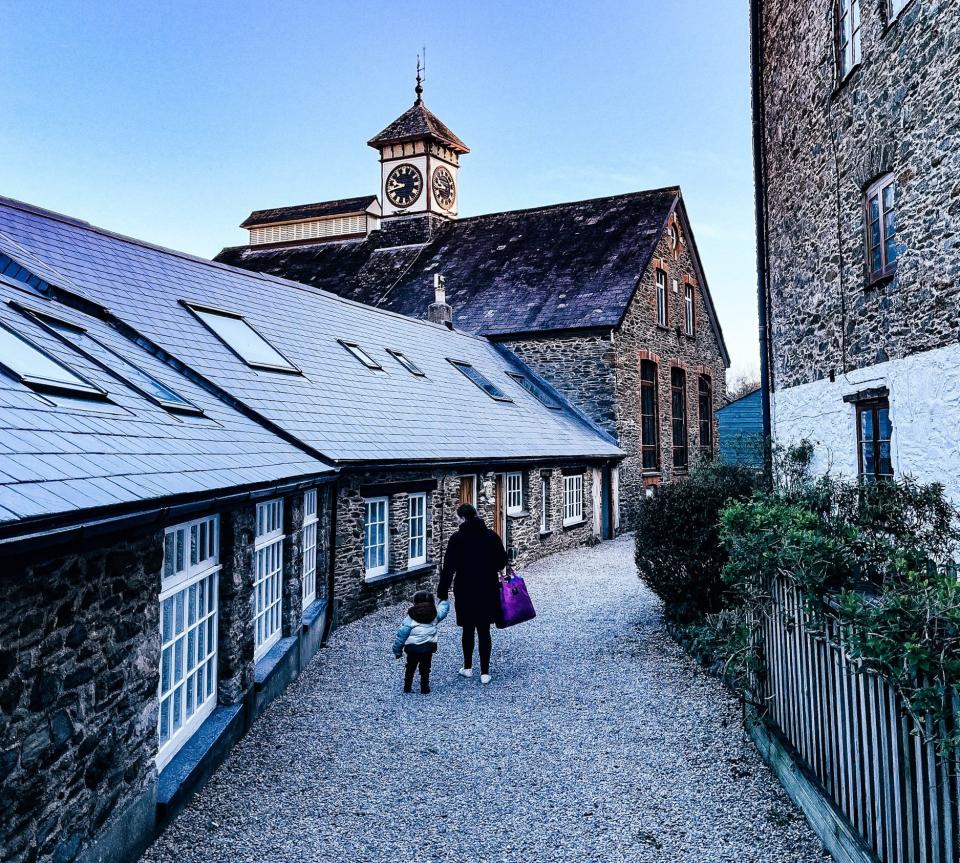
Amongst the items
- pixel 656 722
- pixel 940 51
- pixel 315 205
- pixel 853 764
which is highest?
pixel 315 205

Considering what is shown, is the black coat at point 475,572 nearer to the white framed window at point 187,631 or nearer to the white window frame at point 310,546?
the white window frame at point 310,546

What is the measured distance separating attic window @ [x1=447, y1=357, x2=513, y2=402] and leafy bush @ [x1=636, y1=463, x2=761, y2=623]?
931 cm

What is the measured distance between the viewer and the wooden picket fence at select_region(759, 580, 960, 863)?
3.21 meters

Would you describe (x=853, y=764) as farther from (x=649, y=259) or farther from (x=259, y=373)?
(x=649, y=259)

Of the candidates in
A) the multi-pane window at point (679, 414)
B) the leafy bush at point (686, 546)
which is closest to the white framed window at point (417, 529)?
the leafy bush at point (686, 546)

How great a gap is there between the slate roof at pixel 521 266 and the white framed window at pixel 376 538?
457 inches

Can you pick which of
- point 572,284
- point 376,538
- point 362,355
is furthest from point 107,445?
point 572,284

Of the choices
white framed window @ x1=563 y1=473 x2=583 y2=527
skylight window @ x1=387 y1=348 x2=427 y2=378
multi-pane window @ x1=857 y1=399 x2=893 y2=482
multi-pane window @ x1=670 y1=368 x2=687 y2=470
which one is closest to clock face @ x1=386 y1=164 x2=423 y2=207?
multi-pane window @ x1=670 y1=368 x2=687 y2=470

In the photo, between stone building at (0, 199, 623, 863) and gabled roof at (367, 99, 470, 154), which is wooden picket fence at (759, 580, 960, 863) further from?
gabled roof at (367, 99, 470, 154)

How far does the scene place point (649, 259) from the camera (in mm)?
23859

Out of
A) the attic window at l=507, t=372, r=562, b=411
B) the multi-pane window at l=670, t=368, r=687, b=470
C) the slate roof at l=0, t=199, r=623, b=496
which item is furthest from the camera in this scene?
the multi-pane window at l=670, t=368, r=687, b=470

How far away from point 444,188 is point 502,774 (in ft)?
96.5

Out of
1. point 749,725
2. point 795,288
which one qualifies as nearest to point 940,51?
point 795,288

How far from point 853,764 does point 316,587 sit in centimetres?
736
